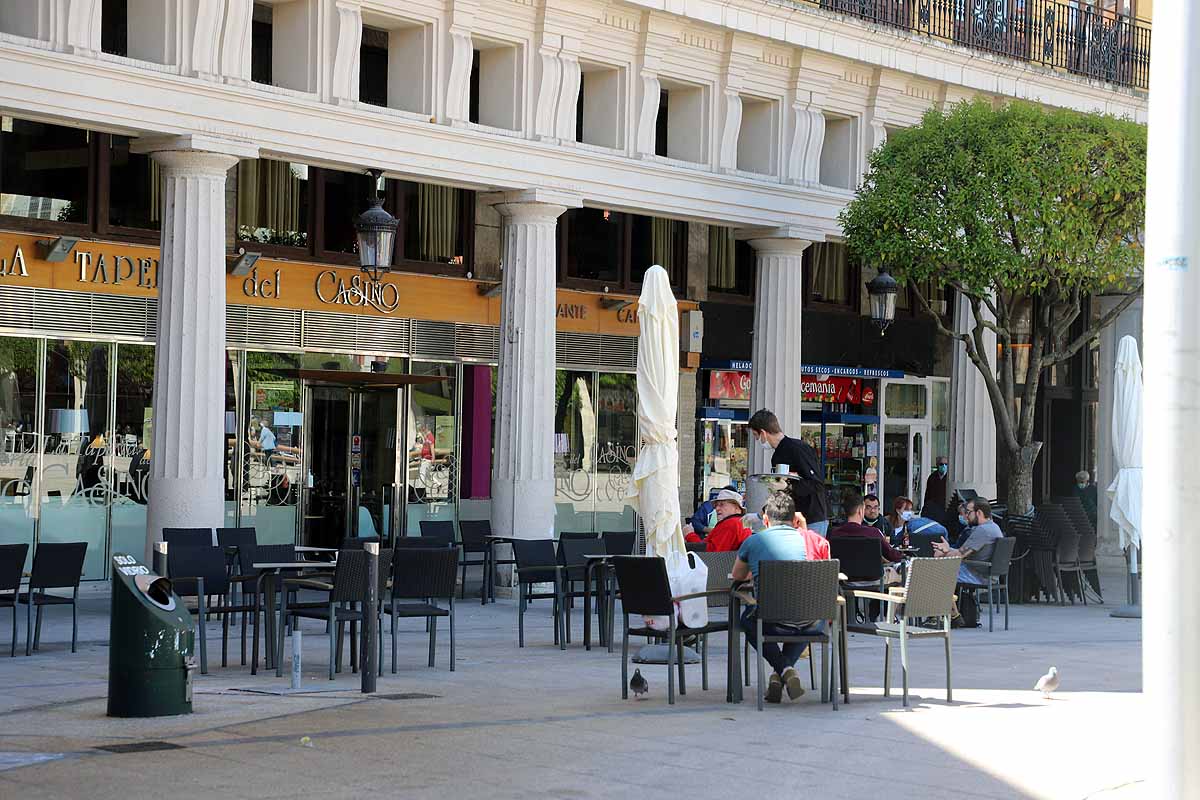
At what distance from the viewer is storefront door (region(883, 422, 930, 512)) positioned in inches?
1156

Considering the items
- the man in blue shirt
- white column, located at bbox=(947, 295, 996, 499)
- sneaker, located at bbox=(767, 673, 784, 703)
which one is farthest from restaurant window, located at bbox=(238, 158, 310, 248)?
sneaker, located at bbox=(767, 673, 784, 703)

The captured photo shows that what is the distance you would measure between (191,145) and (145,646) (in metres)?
7.98

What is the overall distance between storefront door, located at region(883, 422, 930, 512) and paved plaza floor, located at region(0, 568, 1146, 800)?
1533 centimetres

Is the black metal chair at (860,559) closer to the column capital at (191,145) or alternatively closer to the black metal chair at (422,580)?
the black metal chair at (422,580)

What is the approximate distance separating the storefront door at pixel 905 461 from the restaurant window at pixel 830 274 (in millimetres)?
2576

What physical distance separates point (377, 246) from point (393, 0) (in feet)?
9.34

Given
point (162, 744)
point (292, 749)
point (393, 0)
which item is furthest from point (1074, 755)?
point (393, 0)

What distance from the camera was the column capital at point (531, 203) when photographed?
793 inches

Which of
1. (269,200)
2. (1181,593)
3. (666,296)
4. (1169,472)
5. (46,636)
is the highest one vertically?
(269,200)

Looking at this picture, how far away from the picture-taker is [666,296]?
45.4 ft

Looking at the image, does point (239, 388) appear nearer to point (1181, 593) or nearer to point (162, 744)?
point (162, 744)

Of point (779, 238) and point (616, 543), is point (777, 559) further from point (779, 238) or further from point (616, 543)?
point (779, 238)

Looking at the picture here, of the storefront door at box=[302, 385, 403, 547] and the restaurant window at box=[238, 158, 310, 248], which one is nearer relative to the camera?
the restaurant window at box=[238, 158, 310, 248]

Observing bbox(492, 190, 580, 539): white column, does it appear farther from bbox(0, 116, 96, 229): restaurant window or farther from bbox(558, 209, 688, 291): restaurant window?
bbox(0, 116, 96, 229): restaurant window
